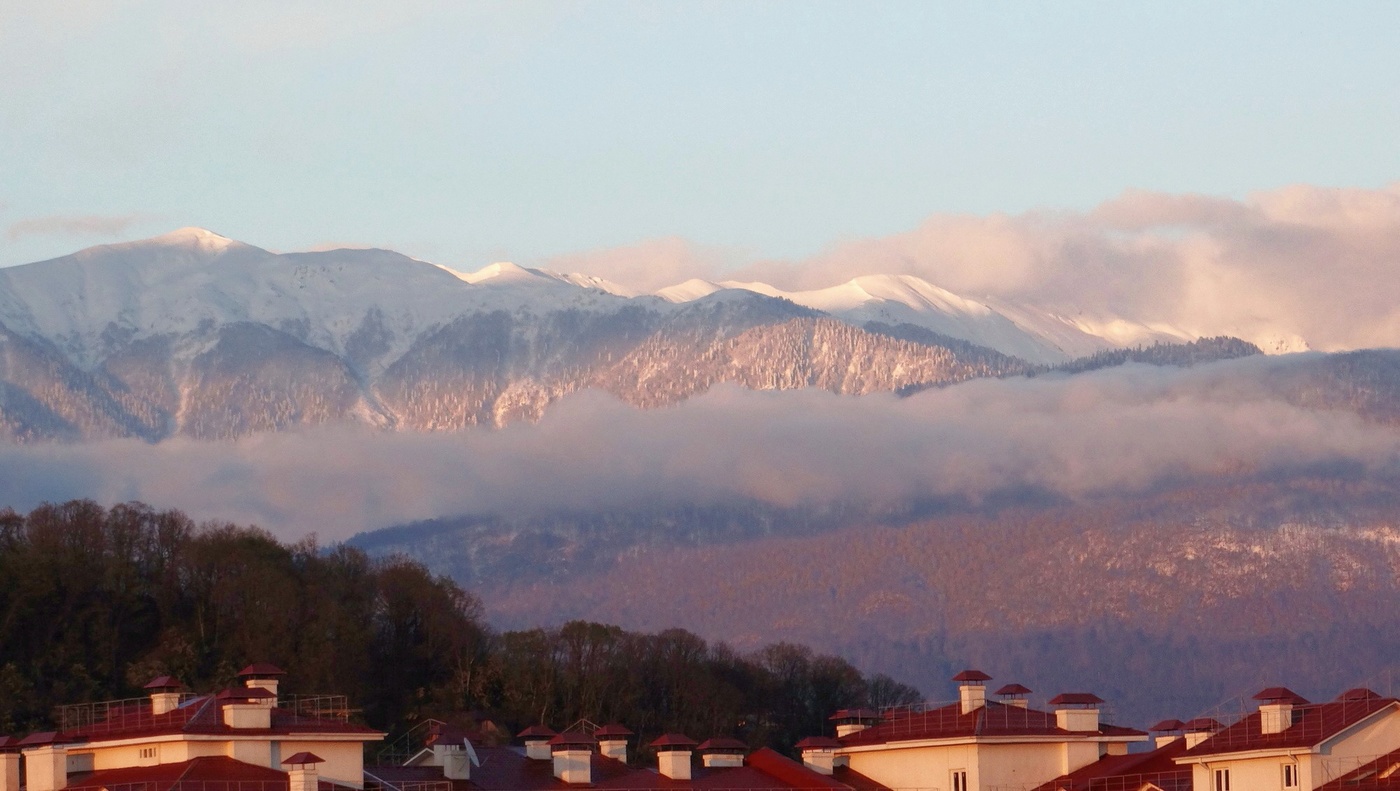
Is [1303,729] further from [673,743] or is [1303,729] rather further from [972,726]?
[673,743]

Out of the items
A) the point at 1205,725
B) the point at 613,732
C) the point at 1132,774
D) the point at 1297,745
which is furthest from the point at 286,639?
the point at 1297,745

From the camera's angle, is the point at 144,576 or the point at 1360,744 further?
the point at 144,576

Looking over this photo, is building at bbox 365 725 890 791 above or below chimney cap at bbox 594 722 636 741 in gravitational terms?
below

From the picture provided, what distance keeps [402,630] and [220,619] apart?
15.0 metres

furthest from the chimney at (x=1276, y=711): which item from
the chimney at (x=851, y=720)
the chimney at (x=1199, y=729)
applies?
the chimney at (x=851, y=720)

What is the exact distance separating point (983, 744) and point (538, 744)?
2047 centimetres

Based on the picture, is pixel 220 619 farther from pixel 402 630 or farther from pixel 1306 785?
pixel 1306 785

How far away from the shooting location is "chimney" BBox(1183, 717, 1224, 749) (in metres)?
99.0

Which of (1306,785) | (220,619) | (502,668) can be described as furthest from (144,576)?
(1306,785)

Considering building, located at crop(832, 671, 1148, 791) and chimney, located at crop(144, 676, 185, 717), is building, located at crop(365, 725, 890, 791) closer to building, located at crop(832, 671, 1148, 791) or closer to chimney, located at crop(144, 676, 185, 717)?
building, located at crop(832, 671, 1148, 791)

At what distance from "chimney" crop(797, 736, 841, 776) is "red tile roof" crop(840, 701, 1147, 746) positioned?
3.46 ft

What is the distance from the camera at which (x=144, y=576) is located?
14700 cm

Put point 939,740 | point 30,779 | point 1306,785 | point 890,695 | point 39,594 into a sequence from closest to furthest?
1. point 1306,785
2. point 30,779
3. point 939,740
4. point 39,594
5. point 890,695

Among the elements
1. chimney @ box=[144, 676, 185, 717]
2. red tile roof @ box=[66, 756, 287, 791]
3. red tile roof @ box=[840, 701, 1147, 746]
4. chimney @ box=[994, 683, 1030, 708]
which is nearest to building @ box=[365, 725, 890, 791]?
red tile roof @ box=[840, 701, 1147, 746]
